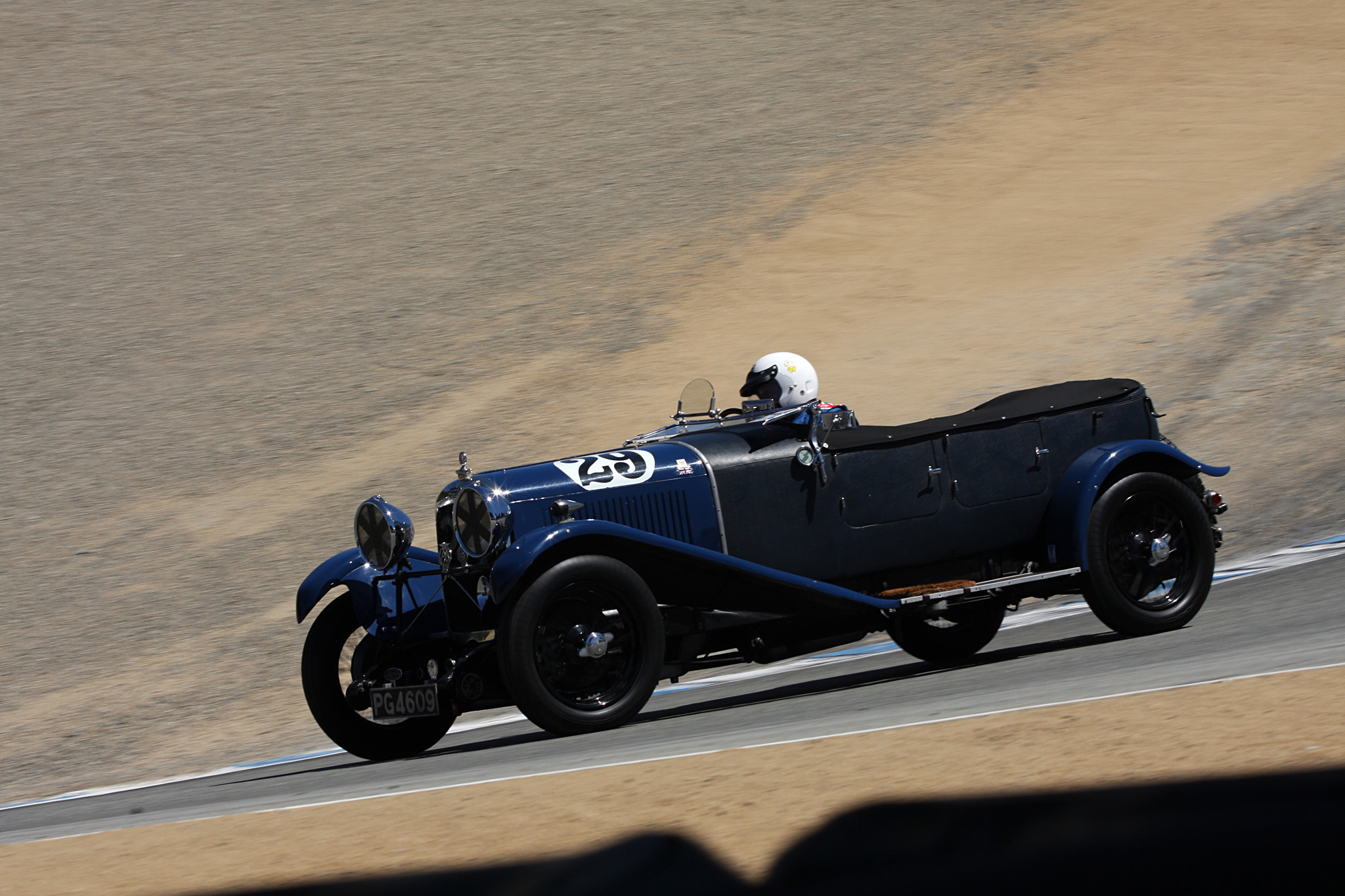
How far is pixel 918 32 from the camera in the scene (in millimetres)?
32344

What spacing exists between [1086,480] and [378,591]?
3.56 m

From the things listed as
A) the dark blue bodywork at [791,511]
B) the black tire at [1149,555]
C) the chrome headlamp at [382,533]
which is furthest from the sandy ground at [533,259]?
the black tire at [1149,555]

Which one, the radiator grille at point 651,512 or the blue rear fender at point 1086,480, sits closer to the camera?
the radiator grille at point 651,512

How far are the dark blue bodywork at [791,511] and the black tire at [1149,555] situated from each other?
0.12 m

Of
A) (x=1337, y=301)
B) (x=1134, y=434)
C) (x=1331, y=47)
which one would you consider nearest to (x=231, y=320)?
(x=1337, y=301)

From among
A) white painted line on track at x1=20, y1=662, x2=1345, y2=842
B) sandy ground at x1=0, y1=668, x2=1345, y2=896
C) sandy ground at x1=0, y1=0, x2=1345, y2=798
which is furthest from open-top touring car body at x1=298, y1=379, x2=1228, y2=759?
sandy ground at x1=0, y1=0, x2=1345, y2=798

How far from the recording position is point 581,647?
641cm

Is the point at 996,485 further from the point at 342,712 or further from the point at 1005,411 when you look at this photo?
the point at 342,712

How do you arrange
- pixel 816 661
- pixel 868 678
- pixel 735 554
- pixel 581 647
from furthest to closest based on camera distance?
pixel 816 661 < pixel 868 678 < pixel 735 554 < pixel 581 647

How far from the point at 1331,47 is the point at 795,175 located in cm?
1137

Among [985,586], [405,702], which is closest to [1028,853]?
[405,702]

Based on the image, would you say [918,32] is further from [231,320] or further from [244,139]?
[231,320]

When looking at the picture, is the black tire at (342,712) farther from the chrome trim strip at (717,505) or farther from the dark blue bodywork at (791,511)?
the chrome trim strip at (717,505)

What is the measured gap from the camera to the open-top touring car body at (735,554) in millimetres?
6492
